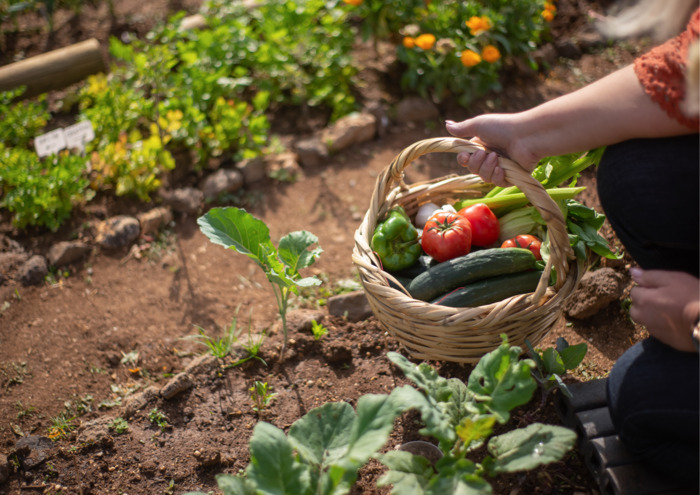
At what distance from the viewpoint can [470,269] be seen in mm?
2113

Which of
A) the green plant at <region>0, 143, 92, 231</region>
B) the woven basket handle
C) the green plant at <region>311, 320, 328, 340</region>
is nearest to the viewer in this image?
the woven basket handle

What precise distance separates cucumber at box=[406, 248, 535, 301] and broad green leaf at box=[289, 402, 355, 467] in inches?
25.6

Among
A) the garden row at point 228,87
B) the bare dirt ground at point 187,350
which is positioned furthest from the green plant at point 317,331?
the garden row at point 228,87

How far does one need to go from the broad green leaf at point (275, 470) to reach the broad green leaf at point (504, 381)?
570 millimetres

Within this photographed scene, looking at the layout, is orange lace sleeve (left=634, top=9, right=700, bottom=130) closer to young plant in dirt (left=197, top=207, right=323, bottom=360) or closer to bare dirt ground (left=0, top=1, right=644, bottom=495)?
bare dirt ground (left=0, top=1, right=644, bottom=495)

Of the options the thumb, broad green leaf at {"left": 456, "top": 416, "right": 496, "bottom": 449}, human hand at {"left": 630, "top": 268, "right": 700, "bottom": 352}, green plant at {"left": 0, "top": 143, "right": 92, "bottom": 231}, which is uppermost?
the thumb

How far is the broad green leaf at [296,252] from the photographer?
2.26 metres

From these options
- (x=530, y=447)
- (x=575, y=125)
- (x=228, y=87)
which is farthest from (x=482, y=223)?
(x=228, y=87)

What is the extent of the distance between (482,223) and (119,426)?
1.78m

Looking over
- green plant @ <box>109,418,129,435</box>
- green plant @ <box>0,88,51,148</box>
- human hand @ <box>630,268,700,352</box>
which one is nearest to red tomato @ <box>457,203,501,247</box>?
human hand @ <box>630,268,700,352</box>

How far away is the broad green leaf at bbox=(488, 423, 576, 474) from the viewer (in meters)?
1.50

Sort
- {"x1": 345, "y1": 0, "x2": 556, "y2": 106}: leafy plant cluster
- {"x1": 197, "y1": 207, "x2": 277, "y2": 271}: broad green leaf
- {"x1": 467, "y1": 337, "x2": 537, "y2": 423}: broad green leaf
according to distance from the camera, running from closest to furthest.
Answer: {"x1": 467, "y1": 337, "x2": 537, "y2": 423}: broad green leaf, {"x1": 197, "y1": 207, "x2": 277, "y2": 271}: broad green leaf, {"x1": 345, "y1": 0, "x2": 556, "y2": 106}: leafy plant cluster

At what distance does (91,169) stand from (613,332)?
338 centimetres

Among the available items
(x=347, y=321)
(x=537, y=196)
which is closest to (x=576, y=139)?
(x=537, y=196)
